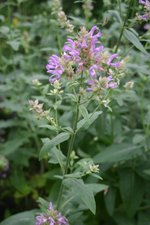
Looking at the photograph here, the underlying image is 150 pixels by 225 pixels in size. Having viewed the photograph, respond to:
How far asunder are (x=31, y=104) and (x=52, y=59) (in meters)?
0.23

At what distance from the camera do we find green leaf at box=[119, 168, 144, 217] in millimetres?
2631

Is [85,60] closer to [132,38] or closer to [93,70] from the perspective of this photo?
[93,70]

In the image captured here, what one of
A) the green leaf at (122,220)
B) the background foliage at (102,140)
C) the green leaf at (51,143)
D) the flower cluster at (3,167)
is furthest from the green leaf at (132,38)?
the flower cluster at (3,167)

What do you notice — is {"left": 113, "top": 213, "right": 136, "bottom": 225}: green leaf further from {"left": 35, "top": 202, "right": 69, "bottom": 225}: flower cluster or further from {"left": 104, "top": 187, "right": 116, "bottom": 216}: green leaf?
{"left": 35, "top": 202, "right": 69, "bottom": 225}: flower cluster

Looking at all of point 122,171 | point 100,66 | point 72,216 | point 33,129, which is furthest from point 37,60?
point 100,66

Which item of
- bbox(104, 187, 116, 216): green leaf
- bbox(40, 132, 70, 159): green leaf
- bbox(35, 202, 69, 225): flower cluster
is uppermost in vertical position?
bbox(40, 132, 70, 159): green leaf

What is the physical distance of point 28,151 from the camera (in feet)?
11.0

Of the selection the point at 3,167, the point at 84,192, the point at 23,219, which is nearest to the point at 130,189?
the point at 23,219

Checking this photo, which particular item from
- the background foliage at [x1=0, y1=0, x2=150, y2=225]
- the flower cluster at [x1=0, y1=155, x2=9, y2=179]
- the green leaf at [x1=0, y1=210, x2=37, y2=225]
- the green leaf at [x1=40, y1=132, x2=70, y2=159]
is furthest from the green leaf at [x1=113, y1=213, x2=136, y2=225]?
the green leaf at [x1=40, y1=132, x2=70, y2=159]

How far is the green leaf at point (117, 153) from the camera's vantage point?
8.30 feet

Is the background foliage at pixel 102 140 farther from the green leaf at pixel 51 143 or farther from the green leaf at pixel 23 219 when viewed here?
the green leaf at pixel 51 143

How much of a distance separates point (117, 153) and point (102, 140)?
1.33 feet

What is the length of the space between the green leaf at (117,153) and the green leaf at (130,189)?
0.15 meters

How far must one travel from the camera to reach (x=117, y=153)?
8.50ft
